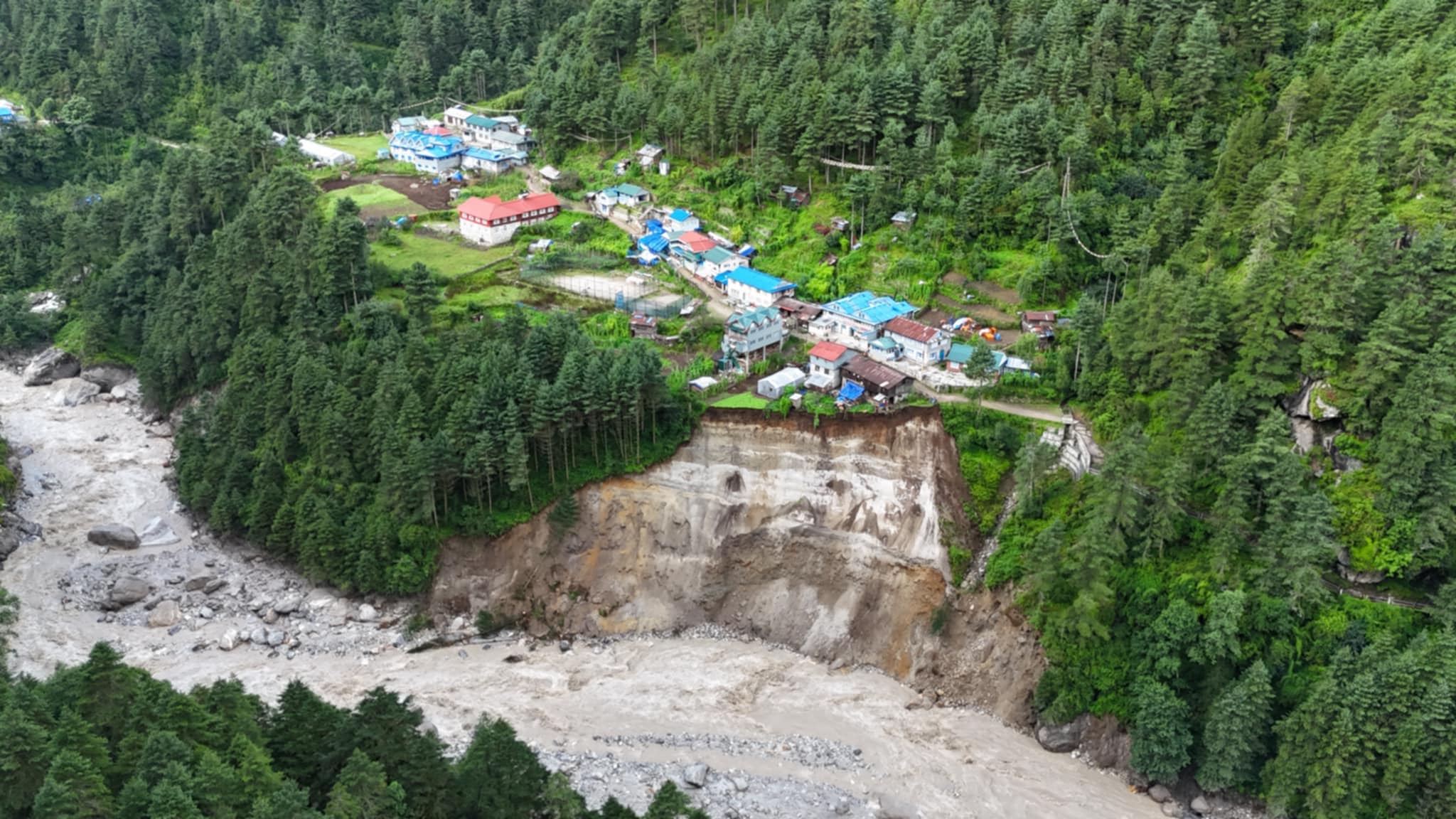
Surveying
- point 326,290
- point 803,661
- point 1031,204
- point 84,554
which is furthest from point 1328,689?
point 84,554

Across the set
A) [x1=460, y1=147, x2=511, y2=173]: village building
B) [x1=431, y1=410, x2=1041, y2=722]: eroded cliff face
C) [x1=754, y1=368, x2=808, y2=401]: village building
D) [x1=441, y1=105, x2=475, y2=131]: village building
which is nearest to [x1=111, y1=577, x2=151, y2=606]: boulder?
[x1=431, y1=410, x2=1041, y2=722]: eroded cliff face

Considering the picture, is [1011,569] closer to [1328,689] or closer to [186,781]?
[1328,689]

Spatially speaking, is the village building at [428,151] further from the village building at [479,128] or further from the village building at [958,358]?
the village building at [958,358]

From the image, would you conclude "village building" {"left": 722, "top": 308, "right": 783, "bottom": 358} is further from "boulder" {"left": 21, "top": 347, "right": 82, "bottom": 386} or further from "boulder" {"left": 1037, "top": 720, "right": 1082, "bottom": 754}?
"boulder" {"left": 21, "top": 347, "right": 82, "bottom": 386}

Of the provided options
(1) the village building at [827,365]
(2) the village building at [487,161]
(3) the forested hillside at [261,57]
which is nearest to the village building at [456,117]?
(3) the forested hillside at [261,57]

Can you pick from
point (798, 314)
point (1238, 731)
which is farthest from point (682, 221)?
point (1238, 731)

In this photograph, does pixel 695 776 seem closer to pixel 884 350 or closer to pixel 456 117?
pixel 884 350
